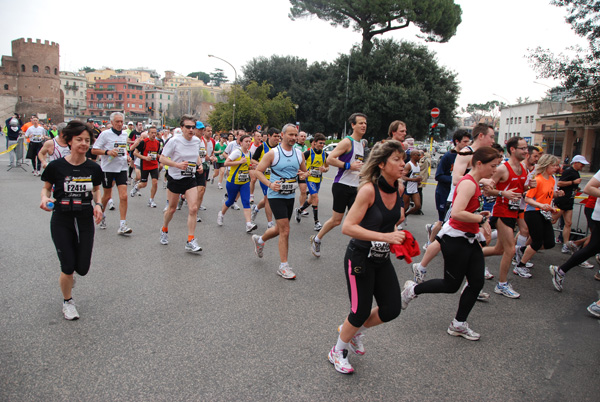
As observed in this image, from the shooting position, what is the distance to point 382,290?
3195 millimetres

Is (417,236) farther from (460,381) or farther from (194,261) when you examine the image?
(460,381)

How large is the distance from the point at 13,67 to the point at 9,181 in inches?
3377

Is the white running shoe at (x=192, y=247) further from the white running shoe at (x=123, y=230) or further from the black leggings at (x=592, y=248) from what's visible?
the black leggings at (x=592, y=248)

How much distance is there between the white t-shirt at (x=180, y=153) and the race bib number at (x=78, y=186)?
240cm

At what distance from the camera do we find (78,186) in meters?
4.11

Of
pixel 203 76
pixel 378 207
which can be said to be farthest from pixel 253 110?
pixel 203 76

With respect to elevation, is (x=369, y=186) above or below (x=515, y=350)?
above

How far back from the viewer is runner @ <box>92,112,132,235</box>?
24.5ft

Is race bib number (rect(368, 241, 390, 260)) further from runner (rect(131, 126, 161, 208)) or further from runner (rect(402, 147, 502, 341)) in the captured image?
runner (rect(131, 126, 161, 208))

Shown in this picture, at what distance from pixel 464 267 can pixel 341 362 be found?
149cm

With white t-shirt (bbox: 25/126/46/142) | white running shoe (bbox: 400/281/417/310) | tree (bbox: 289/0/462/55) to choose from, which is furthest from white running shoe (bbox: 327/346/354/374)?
tree (bbox: 289/0/462/55)

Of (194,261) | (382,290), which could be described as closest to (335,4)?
(194,261)

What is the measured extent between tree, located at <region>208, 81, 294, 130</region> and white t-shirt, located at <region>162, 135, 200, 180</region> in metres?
39.1

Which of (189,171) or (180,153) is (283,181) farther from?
(180,153)
